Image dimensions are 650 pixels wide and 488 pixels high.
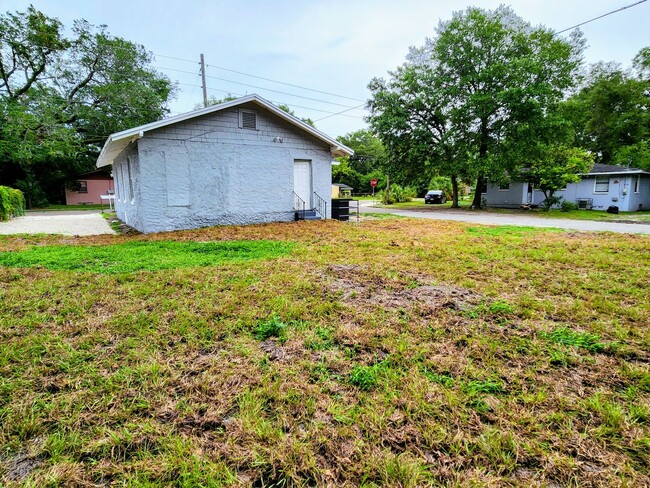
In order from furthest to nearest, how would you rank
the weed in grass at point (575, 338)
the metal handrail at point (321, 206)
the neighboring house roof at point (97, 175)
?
1. the neighboring house roof at point (97, 175)
2. the metal handrail at point (321, 206)
3. the weed in grass at point (575, 338)

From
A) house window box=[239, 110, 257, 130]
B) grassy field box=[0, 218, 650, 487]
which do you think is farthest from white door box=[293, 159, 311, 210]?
grassy field box=[0, 218, 650, 487]

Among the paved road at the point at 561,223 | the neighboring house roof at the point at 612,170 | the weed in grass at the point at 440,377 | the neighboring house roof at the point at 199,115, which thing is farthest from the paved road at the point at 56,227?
the neighboring house roof at the point at 612,170

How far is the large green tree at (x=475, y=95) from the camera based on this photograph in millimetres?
18922

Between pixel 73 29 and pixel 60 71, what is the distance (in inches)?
124

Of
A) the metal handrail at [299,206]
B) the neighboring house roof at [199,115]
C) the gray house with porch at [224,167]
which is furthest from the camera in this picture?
the metal handrail at [299,206]

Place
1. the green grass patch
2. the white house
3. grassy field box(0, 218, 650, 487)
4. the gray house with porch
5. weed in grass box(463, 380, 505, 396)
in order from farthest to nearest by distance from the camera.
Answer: the white house
the gray house with porch
the green grass patch
weed in grass box(463, 380, 505, 396)
grassy field box(0, 218, 650, 487)

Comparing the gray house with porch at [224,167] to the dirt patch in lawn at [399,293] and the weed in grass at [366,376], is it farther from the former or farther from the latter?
the weed in grass at [366,376]

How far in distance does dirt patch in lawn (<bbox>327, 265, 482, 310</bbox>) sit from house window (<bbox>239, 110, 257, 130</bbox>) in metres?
8.17

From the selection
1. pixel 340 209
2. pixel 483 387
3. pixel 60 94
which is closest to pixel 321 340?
pixel 483 387

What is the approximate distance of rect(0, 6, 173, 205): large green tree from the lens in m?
20.7

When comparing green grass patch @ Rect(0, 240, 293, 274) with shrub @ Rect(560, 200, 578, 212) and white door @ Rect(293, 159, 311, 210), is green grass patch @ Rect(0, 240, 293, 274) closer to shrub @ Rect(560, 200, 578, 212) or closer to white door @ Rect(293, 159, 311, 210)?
white door @ Rect(293, 159, 311, 210)

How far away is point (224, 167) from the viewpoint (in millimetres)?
10852

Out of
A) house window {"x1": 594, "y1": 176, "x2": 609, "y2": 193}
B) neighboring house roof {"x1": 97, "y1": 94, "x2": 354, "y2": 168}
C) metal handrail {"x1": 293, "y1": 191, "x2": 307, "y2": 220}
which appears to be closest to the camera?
neighboring house roof {"x1": 97, "y1": 94, "x2": 354, "y2": 168}

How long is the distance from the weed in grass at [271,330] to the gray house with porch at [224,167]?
27.1ft
